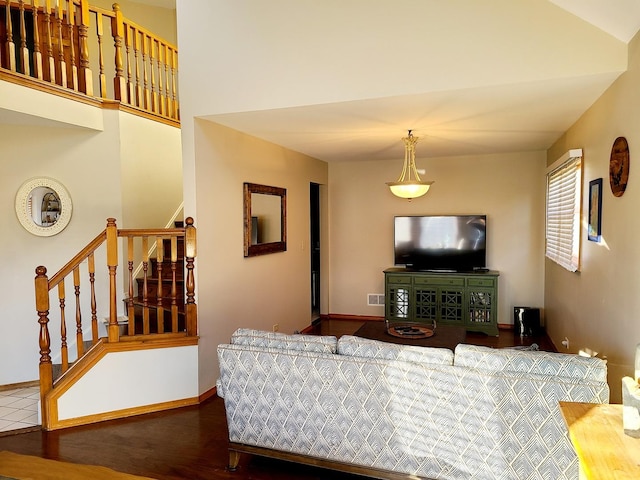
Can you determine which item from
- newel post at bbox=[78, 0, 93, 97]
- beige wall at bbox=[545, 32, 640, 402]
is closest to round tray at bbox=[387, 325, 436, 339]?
beige wall at bbox=[545, 32, 640, 402]

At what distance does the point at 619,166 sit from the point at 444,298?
3403mm

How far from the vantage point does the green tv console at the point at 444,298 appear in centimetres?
574

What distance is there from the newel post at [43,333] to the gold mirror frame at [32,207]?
153 cm

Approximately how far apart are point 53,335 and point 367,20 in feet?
14.6

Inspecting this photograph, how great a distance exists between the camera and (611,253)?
9.53ft

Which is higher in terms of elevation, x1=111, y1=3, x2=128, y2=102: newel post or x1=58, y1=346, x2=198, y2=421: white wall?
x1=111, y1=3, x2=128, y2=102: newel post

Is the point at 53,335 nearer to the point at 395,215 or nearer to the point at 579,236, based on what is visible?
the point at 395,215

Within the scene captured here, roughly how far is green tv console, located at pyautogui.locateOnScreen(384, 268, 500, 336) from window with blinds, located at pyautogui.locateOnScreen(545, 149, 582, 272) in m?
0.95

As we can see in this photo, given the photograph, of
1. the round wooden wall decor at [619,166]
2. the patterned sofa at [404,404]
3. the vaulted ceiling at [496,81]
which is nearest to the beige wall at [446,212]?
the vaulted ceiling at [496,81]

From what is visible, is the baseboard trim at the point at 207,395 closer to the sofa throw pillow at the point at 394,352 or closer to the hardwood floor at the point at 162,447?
the hardwood floor at the point at 162,447

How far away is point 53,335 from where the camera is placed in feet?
15.6

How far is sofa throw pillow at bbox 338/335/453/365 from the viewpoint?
2.37 metres

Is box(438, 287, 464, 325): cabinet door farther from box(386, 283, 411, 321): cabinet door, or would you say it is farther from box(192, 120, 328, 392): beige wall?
box(192, 120, 328, 392): beige wall

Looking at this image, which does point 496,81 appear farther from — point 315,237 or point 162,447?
point 315,237
